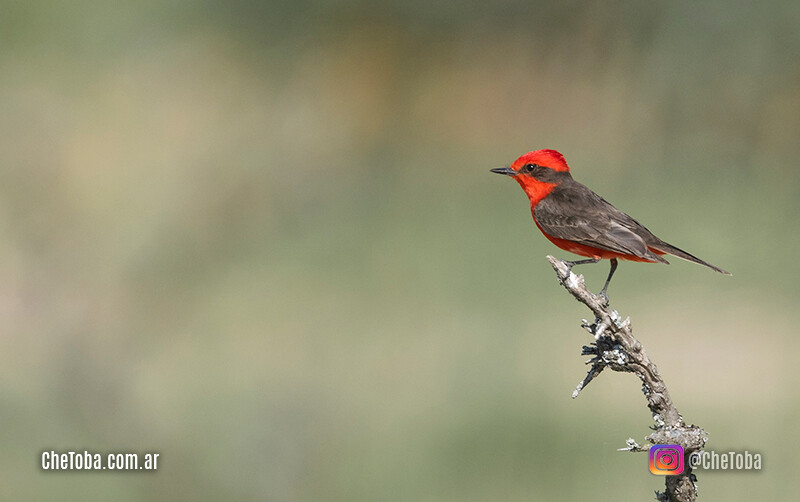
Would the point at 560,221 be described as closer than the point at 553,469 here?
Yes

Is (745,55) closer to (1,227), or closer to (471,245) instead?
(471,245)

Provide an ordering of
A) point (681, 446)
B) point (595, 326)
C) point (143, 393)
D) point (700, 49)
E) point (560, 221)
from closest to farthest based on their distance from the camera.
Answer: point (681, 446) → point (595, 326) → point (560, 221) → point (143, 393) → point (700, 49)

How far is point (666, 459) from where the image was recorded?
4.86 feet

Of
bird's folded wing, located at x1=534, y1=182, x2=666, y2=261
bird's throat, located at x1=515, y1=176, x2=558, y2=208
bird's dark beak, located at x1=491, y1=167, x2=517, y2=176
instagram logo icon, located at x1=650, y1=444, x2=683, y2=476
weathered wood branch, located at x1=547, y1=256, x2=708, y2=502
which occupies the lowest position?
instagram logo icon, located at x1=650, y1=444, x2=683, y2=476

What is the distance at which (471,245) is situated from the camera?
516 cm

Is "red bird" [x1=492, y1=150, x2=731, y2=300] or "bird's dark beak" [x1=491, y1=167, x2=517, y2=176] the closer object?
"red bird" [x1=492, y1=150, x2=731, y2=300]

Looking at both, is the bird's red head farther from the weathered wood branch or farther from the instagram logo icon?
the instagram logo icon

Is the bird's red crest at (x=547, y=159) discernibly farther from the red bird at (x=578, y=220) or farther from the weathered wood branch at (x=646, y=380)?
the weathered wood branch at (x=646, y=380)

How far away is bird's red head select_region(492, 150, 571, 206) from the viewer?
2236mm

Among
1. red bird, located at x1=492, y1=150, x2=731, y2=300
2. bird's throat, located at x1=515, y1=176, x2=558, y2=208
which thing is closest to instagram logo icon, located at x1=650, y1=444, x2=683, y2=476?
red bird, located at x1=492, y1=150, x2=731, y2=300

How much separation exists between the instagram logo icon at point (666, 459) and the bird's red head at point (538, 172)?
895mm

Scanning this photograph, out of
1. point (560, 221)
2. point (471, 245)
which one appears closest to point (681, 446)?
point (560, 221)

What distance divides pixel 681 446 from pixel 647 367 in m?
0.13

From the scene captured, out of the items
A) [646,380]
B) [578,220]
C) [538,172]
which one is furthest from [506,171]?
[646,380]
